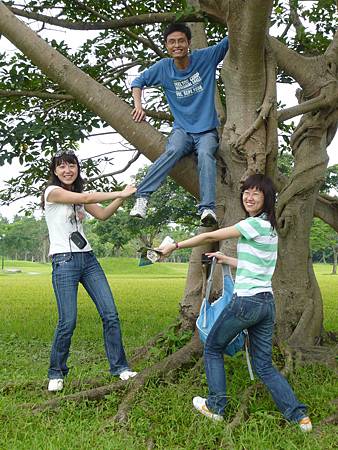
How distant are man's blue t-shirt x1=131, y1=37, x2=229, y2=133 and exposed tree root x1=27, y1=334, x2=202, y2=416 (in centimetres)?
177

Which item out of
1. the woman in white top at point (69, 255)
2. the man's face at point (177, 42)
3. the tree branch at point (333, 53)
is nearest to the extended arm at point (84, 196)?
the woman in white top at point (69, 255)

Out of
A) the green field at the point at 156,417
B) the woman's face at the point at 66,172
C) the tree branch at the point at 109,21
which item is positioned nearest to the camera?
the green field at the point at 156,417

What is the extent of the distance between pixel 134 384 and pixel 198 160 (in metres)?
1.70

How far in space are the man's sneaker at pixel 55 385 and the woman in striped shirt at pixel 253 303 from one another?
3.72 ft

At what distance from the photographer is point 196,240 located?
3.51 metres

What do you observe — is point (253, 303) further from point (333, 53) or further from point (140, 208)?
point (333, 53)

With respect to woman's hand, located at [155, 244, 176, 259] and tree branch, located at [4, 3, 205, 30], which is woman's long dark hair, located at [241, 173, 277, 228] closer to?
woman's hand, located at [155, 244, 176, 259]

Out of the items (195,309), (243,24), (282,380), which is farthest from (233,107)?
(282,380)

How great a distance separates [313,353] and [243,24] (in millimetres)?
2817

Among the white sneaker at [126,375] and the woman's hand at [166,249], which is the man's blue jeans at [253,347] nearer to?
the woman's hand at [166,249]

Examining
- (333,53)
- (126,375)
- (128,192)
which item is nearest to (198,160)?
(128,192)

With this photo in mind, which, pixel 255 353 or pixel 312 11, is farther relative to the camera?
pixel 312 11

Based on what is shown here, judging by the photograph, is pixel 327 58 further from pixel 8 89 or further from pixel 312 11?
pixel 8 89

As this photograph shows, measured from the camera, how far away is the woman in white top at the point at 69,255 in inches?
157
